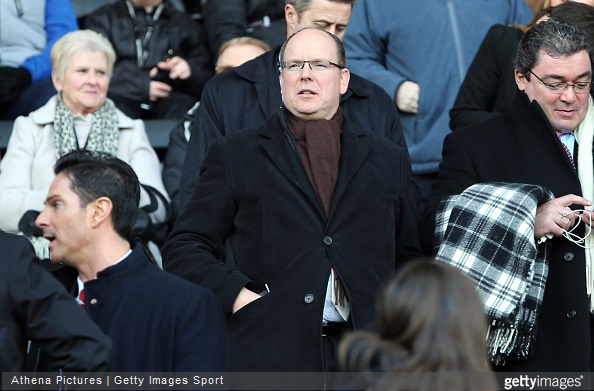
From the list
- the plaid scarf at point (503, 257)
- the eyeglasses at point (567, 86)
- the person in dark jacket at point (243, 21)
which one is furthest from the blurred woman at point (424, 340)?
the person in dark jacket at point (243, 21)

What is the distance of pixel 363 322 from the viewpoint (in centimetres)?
462

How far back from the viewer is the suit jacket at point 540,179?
16.3 ft

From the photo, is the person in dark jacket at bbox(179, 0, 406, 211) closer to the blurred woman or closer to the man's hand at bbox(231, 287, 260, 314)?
the man's hand at bbox(231, 287, 260, 314)

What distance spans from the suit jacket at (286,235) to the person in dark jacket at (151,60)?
276 cm

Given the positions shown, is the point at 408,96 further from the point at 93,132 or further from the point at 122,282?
the point at 122,282

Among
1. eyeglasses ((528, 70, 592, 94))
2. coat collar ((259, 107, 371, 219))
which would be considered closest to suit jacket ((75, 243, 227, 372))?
coat collar ((259, 107, 371, 219))

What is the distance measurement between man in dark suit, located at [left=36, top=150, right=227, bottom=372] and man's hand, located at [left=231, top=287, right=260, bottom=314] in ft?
1.00

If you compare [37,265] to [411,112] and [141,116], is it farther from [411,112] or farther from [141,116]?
[141,116]

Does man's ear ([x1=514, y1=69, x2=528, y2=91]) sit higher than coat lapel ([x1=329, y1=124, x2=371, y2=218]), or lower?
higher

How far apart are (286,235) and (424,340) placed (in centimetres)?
169

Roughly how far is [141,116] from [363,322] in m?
3.59

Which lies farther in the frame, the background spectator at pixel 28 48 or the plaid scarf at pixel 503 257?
the background spectator at pixel 28 48

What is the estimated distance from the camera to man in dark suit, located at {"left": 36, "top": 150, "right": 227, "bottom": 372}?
13.9 ft

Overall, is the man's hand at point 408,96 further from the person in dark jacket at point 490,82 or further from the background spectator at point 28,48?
the background spectator at point 28,48
